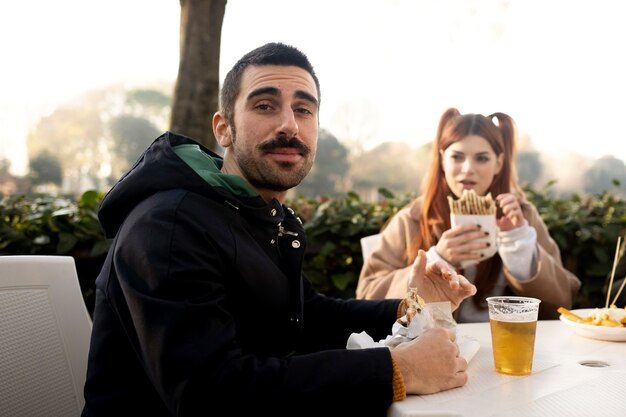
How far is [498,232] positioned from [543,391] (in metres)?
1.17

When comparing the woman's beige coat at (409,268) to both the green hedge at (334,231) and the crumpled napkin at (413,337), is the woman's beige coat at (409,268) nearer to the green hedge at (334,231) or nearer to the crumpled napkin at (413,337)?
the green hedge at (334,231)

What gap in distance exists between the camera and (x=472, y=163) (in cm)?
262

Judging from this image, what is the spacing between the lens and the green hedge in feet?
9.62

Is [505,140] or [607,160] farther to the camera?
[607,160]

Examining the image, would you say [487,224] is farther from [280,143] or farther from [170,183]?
[170,183]

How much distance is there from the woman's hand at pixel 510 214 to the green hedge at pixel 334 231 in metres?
1.15

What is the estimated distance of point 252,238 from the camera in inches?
57.2

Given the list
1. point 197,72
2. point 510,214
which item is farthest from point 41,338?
point 197,72

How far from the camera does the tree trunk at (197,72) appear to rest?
3.98 metres

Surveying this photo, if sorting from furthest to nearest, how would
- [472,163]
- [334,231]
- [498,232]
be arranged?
[334,231] < [472,163] < [498,232]

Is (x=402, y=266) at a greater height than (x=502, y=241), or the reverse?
(x=502, y=241)

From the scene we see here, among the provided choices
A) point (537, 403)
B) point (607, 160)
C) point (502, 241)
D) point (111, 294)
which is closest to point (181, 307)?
point (111, 294)

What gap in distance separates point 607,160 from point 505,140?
4.41m

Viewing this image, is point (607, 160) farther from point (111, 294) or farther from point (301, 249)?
point (111, 294)
